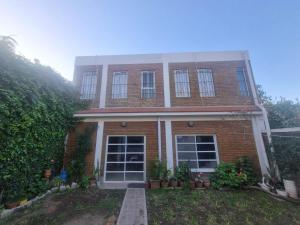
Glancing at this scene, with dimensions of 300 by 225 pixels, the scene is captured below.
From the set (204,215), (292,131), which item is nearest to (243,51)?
(292,131)

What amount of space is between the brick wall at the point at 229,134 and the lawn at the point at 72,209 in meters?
4.09

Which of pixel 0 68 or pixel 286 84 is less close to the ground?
pixel 286 84

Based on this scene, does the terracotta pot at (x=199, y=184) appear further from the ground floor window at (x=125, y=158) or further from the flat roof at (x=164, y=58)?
the flat roof at (x=164, y=58)

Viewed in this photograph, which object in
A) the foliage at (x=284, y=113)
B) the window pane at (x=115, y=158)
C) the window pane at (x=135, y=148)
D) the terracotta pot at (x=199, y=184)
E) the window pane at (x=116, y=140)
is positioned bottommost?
the terracotta pot at (x=199, y=184)

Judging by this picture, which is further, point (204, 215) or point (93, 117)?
point (93, 117)

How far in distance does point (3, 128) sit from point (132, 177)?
519 cm

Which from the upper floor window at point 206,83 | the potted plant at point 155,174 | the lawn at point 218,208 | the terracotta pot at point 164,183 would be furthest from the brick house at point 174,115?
the lawn at point 218,208

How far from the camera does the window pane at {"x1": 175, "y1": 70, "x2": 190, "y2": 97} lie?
27.9 ft

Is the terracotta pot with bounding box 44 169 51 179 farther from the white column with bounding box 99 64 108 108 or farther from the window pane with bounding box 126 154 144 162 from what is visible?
the white column with bounding box 99 64 108 108

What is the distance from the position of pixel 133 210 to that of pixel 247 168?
16.8 ft

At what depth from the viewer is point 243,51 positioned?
28.6 ft

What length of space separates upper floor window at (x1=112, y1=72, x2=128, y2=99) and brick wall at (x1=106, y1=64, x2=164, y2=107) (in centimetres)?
20

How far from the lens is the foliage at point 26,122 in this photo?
4.10 m

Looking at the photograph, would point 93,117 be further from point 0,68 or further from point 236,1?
point 236,1
